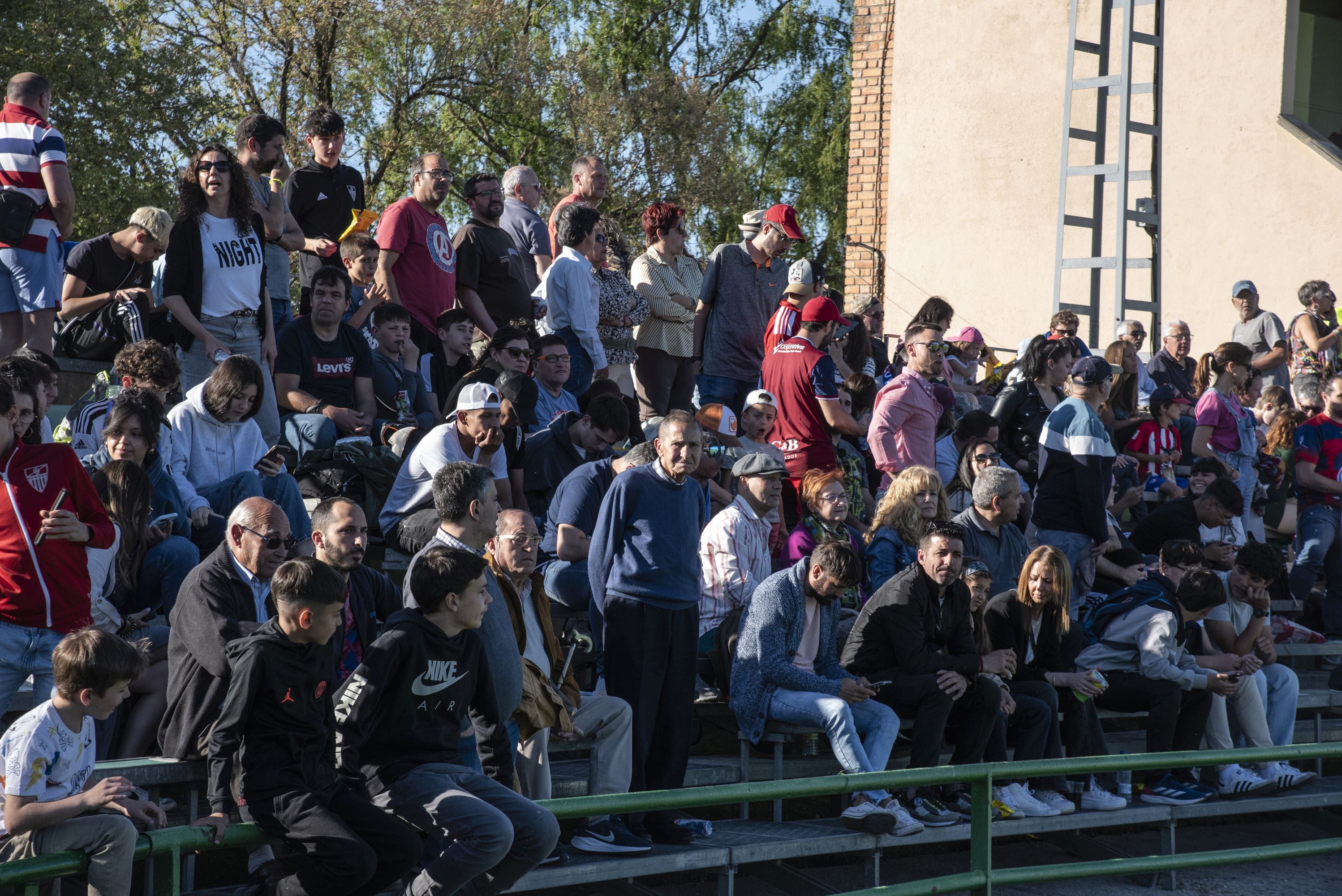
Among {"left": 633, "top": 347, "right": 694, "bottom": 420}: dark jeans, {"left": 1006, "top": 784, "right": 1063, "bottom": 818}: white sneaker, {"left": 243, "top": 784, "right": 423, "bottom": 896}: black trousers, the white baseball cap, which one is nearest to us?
{"left": 243, "top": 784, "right": 423, "bottom": 896}: black trousers

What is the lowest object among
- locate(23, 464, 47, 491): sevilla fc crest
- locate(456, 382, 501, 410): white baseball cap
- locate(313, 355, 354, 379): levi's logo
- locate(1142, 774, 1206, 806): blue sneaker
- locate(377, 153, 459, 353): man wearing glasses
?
locate(1142, 774, 1206, 806): blue sneaker

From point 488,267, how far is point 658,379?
4.46 feet

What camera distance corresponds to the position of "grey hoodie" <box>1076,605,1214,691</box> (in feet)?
24.5

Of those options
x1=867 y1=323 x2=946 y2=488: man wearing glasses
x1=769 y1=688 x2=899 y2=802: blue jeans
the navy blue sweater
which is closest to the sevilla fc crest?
the navy blue sweater

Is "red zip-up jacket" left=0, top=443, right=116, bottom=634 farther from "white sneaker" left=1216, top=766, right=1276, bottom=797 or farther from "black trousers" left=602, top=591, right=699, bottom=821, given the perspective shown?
"white sneaker" left=1216, top=766, right=1276, bottom=797

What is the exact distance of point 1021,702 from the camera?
22.9 ft

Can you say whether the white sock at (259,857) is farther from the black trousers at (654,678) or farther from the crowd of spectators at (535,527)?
the black trousers at (654,678)

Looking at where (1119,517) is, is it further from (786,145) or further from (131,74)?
(786,145)

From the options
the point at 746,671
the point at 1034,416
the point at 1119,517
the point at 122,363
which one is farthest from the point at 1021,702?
the point at 122,363

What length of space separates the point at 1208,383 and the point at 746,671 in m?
5.79

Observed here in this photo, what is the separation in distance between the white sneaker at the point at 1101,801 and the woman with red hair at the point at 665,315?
145 inches

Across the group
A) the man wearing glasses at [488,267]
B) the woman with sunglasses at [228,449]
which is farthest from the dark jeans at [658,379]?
the woman with sunglasses at [228,449]

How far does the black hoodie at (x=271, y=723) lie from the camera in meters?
4.36

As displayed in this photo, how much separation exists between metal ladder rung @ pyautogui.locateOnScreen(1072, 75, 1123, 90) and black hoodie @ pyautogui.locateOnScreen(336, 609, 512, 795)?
1073cm
